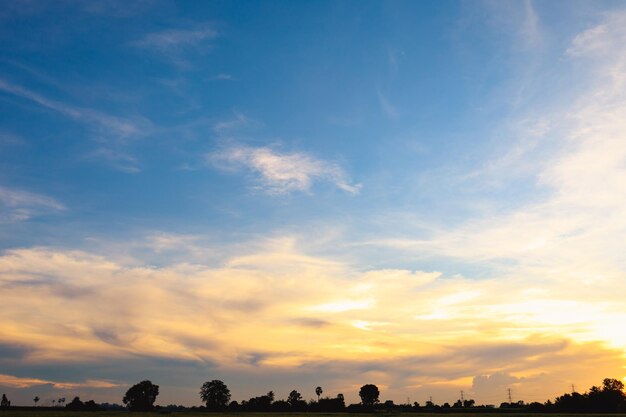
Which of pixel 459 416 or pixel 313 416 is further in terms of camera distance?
pixel 459 416

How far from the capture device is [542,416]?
174m

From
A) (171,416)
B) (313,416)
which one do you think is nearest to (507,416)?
(313,416)

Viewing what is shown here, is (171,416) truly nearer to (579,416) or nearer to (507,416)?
(507,416)

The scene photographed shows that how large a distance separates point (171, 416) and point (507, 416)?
11229 centimetres

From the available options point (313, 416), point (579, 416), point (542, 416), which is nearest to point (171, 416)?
point (313, 416)

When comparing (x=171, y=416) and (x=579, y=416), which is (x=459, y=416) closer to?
(x=579, y=416)

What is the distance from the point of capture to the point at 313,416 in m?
180

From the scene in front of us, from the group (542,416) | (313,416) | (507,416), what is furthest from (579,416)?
(313,416)

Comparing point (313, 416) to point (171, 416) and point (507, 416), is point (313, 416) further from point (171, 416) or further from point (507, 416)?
point (507, 416)

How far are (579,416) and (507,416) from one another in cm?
2469

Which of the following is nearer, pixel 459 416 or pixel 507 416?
pixel 507 416

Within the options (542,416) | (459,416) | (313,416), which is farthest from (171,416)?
(542,416)

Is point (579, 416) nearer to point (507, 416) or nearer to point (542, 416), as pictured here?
point (542, 416)

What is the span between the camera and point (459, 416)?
199 meters
